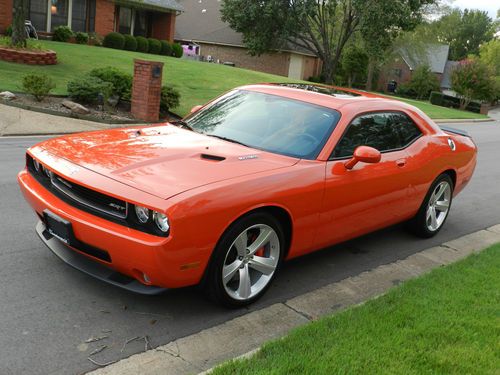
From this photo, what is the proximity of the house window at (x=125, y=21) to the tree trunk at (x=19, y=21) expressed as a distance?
1743cm

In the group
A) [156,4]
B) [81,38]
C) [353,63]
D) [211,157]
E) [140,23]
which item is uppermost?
[156,4]

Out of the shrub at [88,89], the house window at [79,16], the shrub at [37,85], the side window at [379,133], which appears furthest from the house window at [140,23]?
the side window at [379,133]

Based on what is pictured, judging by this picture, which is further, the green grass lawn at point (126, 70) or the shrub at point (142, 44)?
the shrub at point (142, 44)

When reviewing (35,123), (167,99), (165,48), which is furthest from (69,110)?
(165,48)

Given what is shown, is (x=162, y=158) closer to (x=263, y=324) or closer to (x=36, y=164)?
(x=36, y=164)

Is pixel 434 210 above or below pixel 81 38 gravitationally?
below

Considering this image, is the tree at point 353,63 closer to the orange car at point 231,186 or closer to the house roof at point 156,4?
the house roof at point 156,4

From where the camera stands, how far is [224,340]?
3484 millimetres

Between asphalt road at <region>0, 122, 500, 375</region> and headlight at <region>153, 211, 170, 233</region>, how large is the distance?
74 centimetres

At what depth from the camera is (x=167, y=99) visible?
14859 millimetres

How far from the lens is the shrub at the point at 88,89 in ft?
45.8

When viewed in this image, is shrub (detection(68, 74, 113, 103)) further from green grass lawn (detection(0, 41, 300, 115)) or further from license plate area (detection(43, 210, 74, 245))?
license plate area (detection(43, 210, 74, 245))

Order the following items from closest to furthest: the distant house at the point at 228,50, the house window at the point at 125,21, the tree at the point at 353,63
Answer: the house window at the point at 125,21
the distant house at the point at 228,50
the tree at the point at 353,63

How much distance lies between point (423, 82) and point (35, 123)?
51.9m
